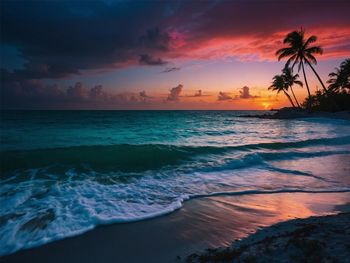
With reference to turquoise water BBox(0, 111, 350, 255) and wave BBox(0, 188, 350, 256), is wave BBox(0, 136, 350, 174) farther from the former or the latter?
wave BBox(0, 188, 350, 256)

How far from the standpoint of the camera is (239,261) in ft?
9.71

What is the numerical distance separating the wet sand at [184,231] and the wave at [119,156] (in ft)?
16.1

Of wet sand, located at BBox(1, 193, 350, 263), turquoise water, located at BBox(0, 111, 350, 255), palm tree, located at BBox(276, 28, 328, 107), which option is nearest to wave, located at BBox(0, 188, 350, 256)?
turquoise water, located at BBox(0, 111, 350, 255)

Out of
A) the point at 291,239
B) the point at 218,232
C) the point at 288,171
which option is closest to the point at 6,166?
the point at 218,232

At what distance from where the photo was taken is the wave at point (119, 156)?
10453mm

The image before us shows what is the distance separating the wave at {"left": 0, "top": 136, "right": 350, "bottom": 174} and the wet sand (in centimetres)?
491

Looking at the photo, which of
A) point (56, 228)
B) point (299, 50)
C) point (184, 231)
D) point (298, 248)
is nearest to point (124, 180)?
point (56, 228)

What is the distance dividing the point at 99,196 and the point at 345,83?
2061 inches

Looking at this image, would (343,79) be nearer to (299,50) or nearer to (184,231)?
(299,50)

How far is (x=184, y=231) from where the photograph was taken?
4.44m

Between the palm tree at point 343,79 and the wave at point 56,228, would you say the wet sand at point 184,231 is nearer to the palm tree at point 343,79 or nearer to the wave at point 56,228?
the wave at point 56,228

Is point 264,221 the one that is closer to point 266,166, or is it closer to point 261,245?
point 261,245

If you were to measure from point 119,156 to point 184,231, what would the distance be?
348 inches

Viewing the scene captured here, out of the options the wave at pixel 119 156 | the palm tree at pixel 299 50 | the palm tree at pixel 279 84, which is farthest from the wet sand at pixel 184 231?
the palm tree at pixel 279 84
